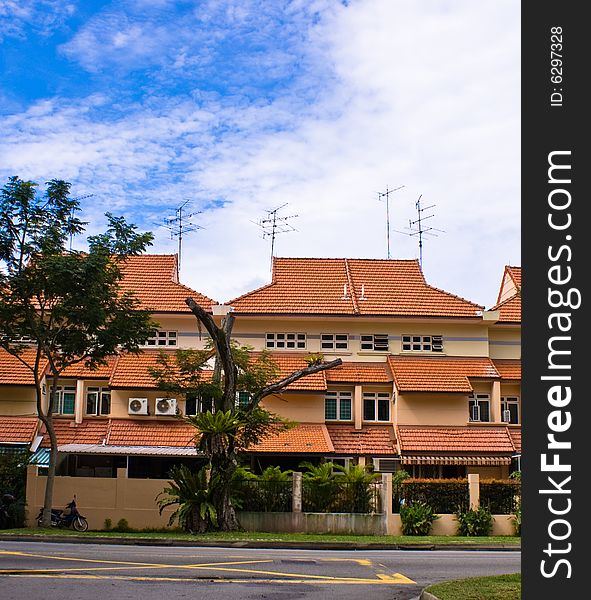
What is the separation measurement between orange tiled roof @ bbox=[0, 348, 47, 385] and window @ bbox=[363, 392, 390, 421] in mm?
13610

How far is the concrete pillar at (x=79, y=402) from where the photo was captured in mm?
38938

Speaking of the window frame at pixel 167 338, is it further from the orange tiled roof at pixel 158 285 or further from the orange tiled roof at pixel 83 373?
the orange tiled roof at pixel 83 373

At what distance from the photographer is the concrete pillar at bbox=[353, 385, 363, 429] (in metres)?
39.9

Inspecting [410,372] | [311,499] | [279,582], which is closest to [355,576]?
[279,582]

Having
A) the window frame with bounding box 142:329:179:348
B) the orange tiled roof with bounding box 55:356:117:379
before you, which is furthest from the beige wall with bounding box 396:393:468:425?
the orange tiled roof with bounding box 55:356:117:379

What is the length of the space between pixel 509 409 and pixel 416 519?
45.7 ft

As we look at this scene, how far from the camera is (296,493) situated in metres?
29.0

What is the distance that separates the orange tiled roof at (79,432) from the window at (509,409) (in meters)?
17.0

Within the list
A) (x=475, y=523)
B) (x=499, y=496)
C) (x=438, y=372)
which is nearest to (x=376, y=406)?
(x=438, y=372)

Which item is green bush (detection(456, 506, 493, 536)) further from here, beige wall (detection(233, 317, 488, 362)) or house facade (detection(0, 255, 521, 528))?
beige wall (detection(233, 317, 488, 362))

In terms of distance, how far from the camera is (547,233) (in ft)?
23.7

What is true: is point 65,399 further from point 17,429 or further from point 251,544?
point 251,544

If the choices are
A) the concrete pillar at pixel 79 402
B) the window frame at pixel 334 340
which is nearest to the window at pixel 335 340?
the window frame at pixel 334 340

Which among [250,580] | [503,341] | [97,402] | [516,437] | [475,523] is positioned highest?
[503,341]
